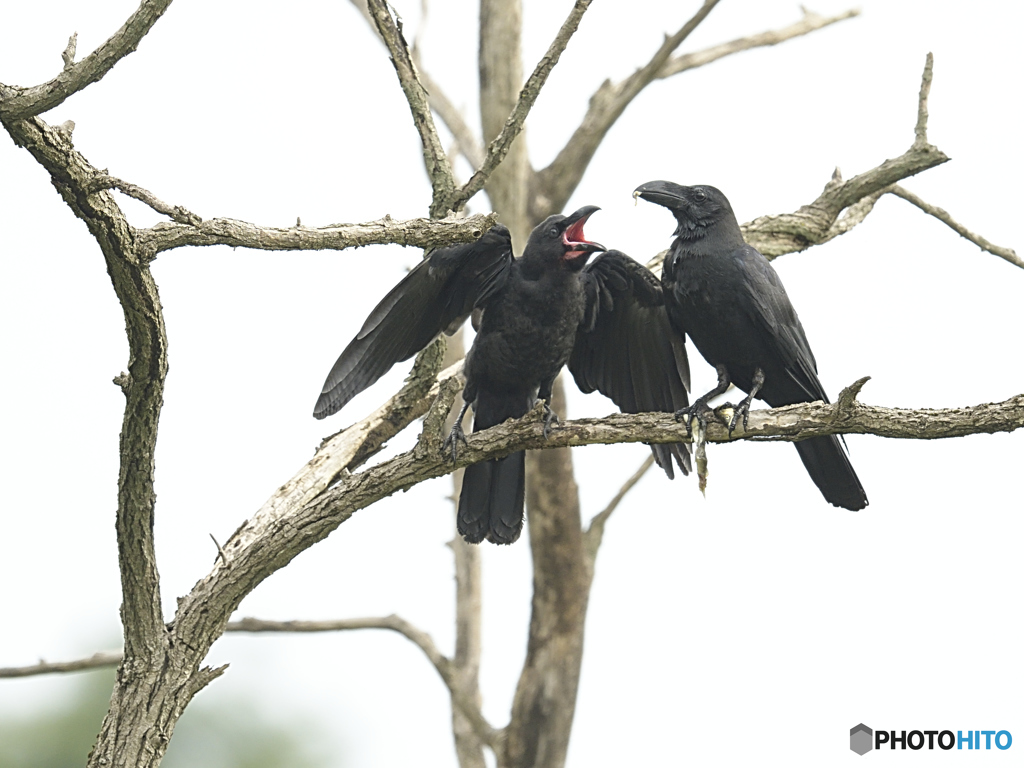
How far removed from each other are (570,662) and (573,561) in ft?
2.36

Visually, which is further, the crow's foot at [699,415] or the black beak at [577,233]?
the black beak at [577,233]

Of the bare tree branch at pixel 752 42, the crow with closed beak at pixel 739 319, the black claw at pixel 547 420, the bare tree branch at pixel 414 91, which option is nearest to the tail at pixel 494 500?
the black claw at pixel 547 420

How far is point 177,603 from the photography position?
3.83 metres

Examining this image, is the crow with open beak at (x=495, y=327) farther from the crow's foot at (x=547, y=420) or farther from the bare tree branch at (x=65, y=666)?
the bare tree branch at (x=65, y=666)

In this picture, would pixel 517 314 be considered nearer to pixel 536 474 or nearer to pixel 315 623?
pixel 536 474

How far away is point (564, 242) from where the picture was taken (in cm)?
457

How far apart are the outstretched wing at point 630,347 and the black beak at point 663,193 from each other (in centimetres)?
32

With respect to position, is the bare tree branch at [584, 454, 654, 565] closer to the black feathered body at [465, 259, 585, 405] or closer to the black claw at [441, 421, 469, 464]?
the black feathered body at [465, 259, 585, 405]

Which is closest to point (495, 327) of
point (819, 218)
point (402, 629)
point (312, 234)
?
point (312, 234)

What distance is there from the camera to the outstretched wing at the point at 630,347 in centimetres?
486

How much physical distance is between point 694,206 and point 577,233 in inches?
21.7

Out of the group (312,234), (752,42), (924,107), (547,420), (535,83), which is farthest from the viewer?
(752,42)

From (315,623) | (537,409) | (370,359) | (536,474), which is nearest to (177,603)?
(370,359)

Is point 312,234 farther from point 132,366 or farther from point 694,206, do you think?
point 694,206
